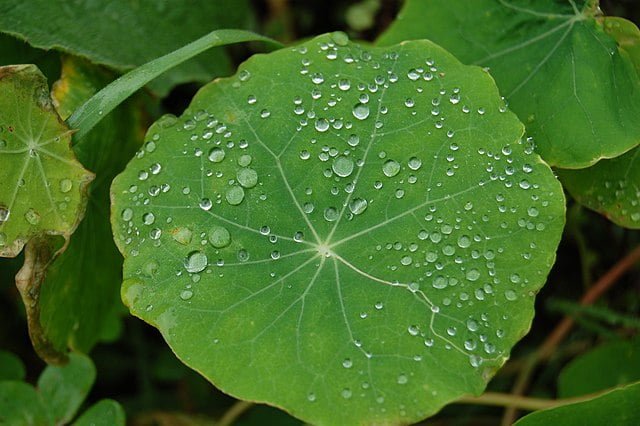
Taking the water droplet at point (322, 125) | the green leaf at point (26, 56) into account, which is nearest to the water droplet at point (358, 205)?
the water droplet at point (322, 125)

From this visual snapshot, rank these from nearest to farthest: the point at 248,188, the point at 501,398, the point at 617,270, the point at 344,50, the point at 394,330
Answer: the point at 394,330 → the point at 248,188 → the point at 344,50 → the point at 501,398 → the point at 617,270

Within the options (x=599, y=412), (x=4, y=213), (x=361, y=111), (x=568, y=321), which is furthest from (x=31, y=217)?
(x=568, y=321)

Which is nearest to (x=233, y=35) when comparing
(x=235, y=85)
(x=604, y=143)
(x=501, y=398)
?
(x=235, y=85)

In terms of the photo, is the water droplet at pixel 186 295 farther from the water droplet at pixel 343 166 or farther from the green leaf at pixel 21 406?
the green leaf at pixel 21 406

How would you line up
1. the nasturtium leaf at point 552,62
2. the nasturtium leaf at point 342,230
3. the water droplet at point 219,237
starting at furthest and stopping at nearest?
the nasturtium leaf at point 552,62, the water droplet at point 219,237, the nasturtium leaf at point 342,230

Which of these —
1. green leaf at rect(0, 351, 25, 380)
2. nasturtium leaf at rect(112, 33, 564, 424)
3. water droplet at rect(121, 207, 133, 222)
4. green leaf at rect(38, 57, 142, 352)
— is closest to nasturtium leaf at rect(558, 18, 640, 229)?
nasturtium leaf at rect(112, 33, 564, 424)

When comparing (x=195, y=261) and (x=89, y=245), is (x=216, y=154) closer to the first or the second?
(x=195, y=261)

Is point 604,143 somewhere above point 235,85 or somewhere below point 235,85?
below

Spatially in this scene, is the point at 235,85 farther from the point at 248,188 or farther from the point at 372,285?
the point at 372,285
